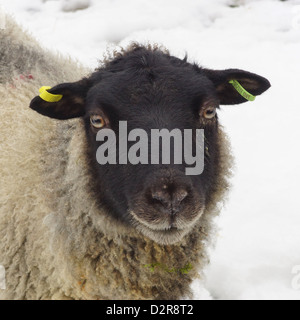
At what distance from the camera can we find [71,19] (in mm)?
8398

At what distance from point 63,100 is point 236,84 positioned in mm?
1207

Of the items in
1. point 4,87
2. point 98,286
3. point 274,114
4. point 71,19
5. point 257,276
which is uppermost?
point 71,19

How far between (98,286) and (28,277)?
577 millimetres

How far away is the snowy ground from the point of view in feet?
14.4

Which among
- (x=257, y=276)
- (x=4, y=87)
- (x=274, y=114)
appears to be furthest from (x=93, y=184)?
(x=274, y=114)

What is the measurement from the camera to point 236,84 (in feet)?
10.2

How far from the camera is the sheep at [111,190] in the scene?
2621 mm

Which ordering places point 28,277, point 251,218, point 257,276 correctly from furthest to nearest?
point 251,218, point 257,276, point 28,277

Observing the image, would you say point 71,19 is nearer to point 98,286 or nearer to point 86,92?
point 86,92

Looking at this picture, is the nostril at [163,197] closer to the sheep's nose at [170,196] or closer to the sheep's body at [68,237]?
the sheep's nose at [170,196]

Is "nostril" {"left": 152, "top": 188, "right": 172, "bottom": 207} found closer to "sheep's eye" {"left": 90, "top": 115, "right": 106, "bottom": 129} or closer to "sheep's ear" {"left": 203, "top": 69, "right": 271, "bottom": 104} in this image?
"sheep's eye" {"left": 90, "top": 115, "right": 106, "bottom": 129}

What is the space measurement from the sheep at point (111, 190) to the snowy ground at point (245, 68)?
1.31 metres

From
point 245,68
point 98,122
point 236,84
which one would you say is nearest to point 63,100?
point 98,122

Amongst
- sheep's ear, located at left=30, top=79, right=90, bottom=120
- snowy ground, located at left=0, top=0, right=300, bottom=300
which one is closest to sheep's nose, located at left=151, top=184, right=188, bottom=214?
sheep's ear, located at left=30, top=79, right=90, bottom=120
